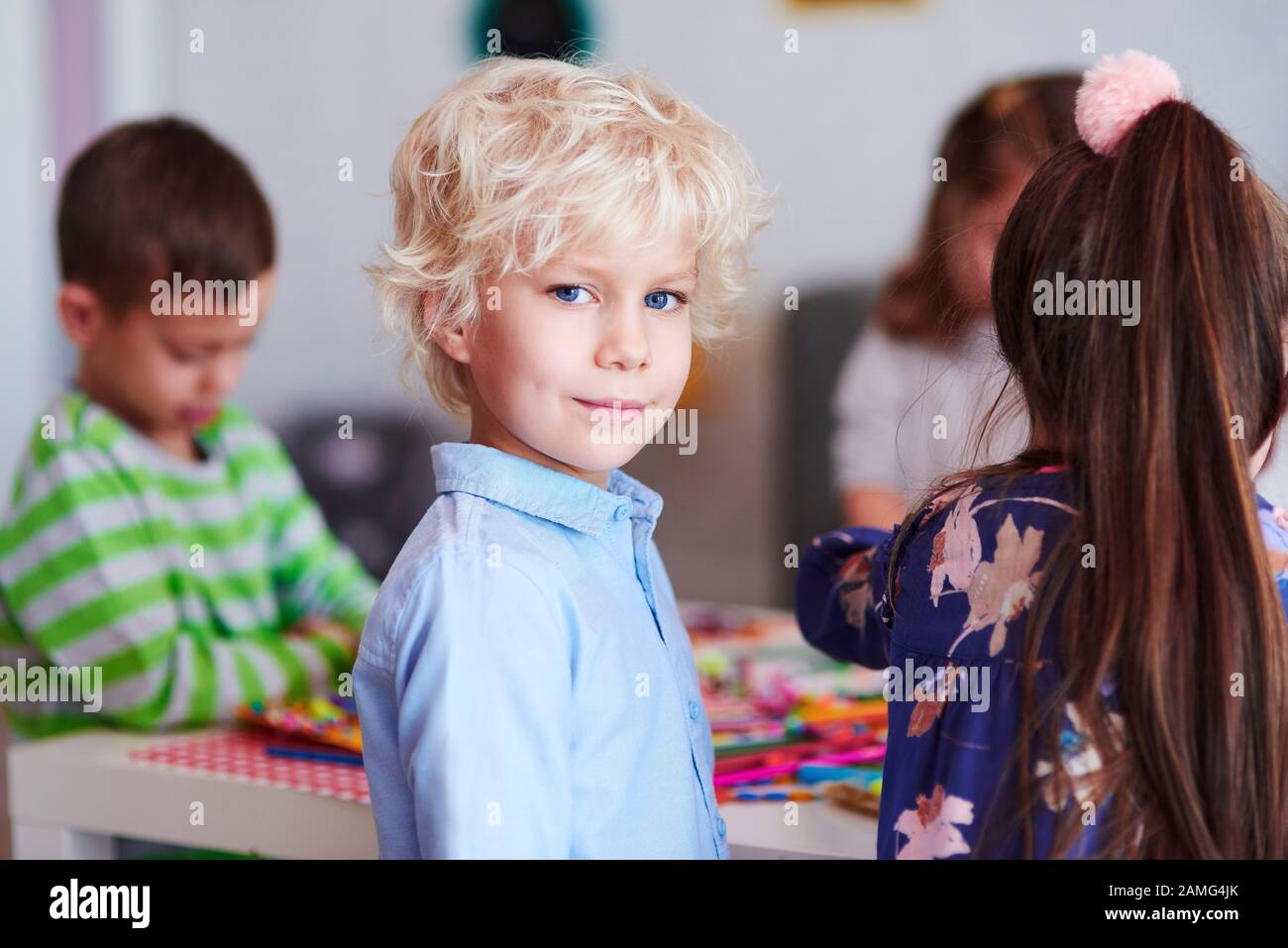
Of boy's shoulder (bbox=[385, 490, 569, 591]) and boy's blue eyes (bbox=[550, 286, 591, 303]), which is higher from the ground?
boy's blue eyes (bbox=[550, 286, 591, 303])

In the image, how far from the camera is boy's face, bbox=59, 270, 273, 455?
64.0 inches

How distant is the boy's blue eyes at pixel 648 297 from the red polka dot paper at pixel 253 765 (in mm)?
463

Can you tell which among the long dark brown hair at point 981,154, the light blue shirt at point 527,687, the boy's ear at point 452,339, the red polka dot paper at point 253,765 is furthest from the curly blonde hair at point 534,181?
the long dark brown hair at point 981,154

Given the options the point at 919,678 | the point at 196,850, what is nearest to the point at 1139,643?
the point at 919,678

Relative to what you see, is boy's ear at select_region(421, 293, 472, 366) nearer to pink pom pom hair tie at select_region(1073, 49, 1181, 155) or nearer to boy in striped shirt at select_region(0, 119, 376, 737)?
pink pom pom hair tie at select_region(1073, 49, 1181, 155)

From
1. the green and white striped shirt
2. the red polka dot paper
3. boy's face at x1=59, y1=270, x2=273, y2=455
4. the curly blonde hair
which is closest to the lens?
the curly blonde hair

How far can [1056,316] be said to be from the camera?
2.66 feet

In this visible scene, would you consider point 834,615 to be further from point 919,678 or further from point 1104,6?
point 1104,6

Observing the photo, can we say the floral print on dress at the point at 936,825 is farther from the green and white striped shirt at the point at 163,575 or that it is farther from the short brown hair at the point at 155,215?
the short brown hair at the point at 155,215

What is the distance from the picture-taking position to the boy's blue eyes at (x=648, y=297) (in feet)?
2.85

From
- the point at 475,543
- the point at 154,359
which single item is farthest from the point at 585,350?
the point at 154,359

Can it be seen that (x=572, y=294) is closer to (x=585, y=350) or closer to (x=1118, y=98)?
(x=585, y=350)

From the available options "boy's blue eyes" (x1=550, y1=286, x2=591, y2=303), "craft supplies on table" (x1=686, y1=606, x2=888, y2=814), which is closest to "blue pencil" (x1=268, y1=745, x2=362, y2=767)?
"craft supplies on table" (x1=686, y1=606, x2=888, y2=814)

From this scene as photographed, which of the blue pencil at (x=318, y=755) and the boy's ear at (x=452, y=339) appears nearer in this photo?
the boy's ear at (x=452, y=339)
